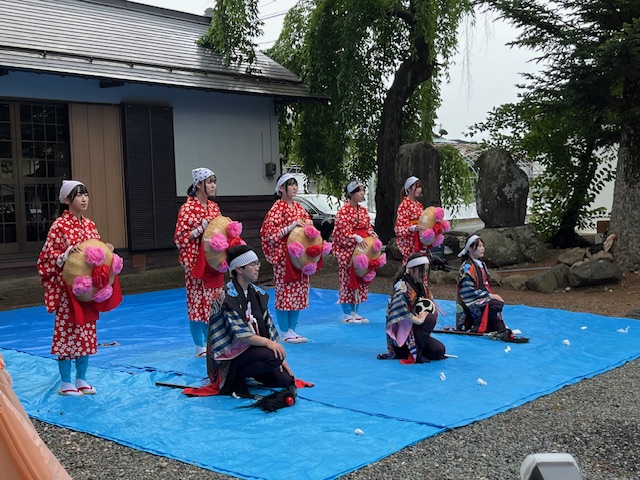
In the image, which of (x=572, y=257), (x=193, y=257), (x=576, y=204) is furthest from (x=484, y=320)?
(x=576, y=204)

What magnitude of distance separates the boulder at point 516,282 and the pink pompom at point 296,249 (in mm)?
4659

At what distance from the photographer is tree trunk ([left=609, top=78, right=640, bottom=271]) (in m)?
11.2

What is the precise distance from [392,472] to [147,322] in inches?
220

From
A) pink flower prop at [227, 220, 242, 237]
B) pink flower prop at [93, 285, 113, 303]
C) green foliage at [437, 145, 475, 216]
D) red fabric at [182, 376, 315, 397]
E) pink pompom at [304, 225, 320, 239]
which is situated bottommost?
red fabric at [182, 376, 315, 397]

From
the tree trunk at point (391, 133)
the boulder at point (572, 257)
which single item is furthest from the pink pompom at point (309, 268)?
the tree trunk at point (391, 133)

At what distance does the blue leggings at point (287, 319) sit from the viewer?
7781 mm

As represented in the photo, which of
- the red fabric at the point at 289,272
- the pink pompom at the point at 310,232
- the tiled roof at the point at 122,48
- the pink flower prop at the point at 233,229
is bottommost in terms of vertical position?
the red fabric at the point at 289,272

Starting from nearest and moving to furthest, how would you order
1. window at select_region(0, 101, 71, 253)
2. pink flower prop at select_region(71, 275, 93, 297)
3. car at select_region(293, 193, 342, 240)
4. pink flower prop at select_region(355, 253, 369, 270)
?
pink flower prop at select_region(71, 275, 93, 297)
pink flower prop at select_region(355, 253, 369, 270)
window at select_region(0, 101, 71, 253)
car at select_region(293, 193, 342, 240)

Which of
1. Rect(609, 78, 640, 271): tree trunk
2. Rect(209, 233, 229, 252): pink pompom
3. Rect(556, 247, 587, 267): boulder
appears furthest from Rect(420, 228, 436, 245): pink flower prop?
Rect(609, 78, 640, 271): tree trunk

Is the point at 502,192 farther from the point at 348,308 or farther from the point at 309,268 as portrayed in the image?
the point at 309,268

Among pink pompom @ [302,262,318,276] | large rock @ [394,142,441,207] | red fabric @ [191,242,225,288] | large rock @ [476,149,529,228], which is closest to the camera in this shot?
red fabric @ [191,242,225,288]

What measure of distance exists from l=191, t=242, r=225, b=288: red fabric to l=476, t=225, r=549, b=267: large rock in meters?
6.84

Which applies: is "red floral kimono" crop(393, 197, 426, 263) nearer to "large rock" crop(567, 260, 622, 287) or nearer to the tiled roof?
"large rock" crop(567, 260, 622, 287)

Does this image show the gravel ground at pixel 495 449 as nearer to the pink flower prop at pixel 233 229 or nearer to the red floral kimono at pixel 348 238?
the pink flower prop at pixel 233 229
